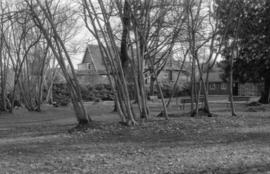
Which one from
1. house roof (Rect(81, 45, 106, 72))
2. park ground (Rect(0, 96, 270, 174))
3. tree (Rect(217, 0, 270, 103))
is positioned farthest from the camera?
house roof (Rect(81, 45, 106, 72))

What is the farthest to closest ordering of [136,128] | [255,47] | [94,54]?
[94,54] < [255,47] < [136,128]

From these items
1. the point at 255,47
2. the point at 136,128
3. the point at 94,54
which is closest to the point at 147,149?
the point at 136,128

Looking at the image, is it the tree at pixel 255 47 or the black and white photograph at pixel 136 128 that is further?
the tree at pixel 255 47

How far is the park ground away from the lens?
6.50m

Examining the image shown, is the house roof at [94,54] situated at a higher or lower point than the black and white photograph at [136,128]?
higher

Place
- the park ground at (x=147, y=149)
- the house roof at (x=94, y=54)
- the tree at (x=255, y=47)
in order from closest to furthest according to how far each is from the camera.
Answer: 1. the park ground at (x=147, y=149)
2. the tree at (x=255, y=47)
3. the house roof at (x=94, y=54)

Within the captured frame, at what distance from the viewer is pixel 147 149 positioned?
8.32 m

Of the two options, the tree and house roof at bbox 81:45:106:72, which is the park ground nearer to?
house roof at bbox 81:45:106:72

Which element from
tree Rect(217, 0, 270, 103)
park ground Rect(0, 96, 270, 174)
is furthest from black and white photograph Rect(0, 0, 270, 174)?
tree Rect(217, 0, 270, 103)

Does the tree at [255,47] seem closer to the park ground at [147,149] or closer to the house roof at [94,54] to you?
the house roof at [94,54]

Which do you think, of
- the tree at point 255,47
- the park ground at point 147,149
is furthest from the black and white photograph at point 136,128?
the tree at point 255,47

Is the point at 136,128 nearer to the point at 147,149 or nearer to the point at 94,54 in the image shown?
the point at 147,149

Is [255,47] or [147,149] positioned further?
[255,47]

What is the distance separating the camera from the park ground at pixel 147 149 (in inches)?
256
